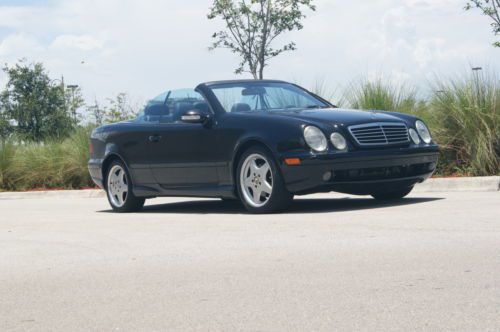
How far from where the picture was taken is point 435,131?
1538 cm

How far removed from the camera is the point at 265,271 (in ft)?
23.2

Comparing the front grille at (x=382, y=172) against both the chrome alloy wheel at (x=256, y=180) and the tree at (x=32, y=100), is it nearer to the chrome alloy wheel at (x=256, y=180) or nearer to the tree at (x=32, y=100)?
the chrome alloy wheel at (x=256, y=180)

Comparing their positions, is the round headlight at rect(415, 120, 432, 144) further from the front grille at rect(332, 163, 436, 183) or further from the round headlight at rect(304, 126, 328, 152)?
the round headlight at rect(304, 126, 328, 152)

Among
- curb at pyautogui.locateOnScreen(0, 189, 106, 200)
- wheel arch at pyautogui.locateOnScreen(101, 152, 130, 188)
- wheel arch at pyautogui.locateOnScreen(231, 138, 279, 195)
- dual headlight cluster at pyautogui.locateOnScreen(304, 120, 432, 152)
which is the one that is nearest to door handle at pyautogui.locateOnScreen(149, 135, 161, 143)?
wheel arch at pyautogui.locateOnScreen(101, 152, 130, 188)

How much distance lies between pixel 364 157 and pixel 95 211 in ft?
14.3

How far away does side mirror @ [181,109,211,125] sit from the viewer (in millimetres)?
11430

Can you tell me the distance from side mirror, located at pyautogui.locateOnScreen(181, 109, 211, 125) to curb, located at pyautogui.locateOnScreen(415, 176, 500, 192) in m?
3.84

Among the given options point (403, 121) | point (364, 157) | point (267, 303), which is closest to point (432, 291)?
point (267, 303)

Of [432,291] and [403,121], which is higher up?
[403,121]

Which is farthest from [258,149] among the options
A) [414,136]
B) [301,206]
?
[414,136]

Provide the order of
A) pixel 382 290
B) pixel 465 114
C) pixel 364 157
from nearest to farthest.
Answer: pixel 382 290 < pixel 364 157 < pixel 465 114

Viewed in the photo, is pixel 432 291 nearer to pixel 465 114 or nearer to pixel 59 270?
pixel 59 270

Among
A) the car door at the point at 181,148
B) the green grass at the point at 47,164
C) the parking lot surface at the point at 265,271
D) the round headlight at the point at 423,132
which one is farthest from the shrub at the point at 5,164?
the round headlight at the point at 423,132

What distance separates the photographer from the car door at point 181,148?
11594 mm
